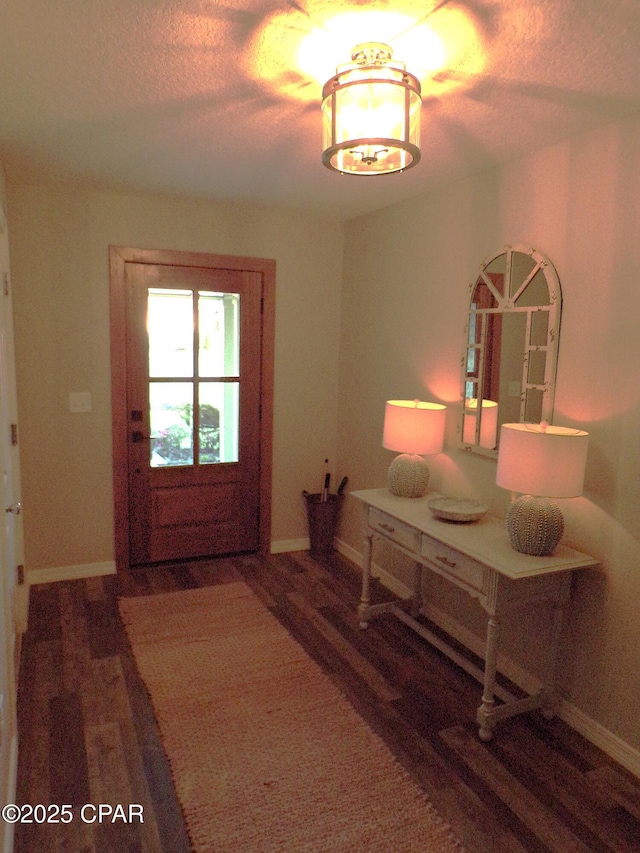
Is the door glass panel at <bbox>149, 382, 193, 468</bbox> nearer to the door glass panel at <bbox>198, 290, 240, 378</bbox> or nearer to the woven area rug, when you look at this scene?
the door glass panel at <bbox>198, 290, 240, 378</bbox>

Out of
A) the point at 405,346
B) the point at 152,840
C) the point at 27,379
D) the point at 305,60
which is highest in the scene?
the point at 305,60

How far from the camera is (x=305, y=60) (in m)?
1.84

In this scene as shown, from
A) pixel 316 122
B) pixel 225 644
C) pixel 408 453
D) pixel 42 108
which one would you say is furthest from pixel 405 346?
pixel 42 108

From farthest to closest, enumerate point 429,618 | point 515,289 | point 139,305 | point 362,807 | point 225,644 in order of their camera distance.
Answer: point 139,305 → point 429,618 → point 225,644 → point 515,289 → point 362,807

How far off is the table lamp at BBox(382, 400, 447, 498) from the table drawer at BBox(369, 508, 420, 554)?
0.17 m

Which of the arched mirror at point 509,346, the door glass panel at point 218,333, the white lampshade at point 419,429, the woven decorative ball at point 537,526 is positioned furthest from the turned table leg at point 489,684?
the door glass panel at point 218,333

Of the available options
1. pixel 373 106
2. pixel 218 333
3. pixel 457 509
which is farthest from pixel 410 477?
pixel 373 106

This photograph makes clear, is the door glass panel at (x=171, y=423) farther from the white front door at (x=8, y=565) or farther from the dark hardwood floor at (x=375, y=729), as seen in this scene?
the dark hardwood floor at (x=375, y=729)

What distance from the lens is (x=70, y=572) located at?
150 inches

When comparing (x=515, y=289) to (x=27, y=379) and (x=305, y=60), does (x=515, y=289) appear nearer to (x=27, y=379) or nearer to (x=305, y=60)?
(x=305, y=60)

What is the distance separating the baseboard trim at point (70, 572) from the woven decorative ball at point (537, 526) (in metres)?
2.67

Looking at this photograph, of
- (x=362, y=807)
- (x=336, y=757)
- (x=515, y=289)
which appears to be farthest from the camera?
(x=515, y=289)

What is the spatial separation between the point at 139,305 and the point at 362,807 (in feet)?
9.79

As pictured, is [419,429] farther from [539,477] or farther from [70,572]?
[70,572]
